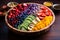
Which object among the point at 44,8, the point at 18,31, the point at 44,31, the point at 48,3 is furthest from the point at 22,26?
the point at 48,3

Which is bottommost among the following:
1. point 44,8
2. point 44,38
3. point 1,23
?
point 44,38

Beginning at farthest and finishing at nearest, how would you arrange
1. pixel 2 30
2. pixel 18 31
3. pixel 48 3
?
1. pixel 48 3
2. pixel 2 30
3. pixel 18 31

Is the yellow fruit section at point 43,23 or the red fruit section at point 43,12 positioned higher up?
the red fruit section at point 43,12

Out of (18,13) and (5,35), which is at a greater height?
(18,13)

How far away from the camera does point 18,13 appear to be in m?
1.08

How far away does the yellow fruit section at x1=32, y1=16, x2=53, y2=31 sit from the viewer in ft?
3.23

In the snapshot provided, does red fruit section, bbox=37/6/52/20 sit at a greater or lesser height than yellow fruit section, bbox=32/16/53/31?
greater

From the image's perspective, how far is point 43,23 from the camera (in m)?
1.02

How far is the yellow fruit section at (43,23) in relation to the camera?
3.23 feet

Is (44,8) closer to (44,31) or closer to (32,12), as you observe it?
(32,12)

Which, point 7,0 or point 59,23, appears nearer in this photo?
point 59,23

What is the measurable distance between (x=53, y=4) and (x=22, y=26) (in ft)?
1.40

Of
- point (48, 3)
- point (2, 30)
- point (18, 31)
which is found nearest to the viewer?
point (18, 31)

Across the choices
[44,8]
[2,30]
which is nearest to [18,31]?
[2,30]
